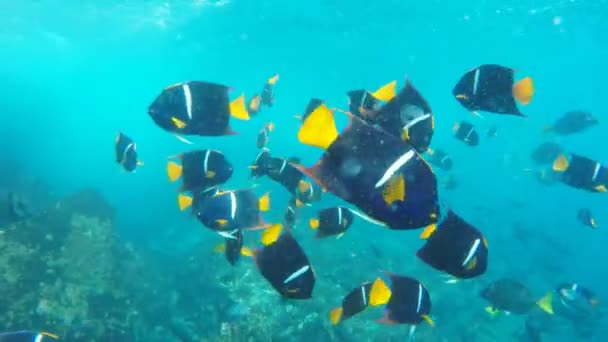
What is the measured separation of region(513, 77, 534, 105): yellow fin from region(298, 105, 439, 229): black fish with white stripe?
1.95 metres

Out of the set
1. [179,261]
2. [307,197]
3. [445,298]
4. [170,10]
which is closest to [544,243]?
[445,298]

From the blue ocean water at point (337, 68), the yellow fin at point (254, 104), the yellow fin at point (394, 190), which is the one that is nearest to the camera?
the yellow fin at point (394, 190)

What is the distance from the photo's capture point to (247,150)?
39438mm

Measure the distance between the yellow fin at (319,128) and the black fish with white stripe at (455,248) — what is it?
1258 mm

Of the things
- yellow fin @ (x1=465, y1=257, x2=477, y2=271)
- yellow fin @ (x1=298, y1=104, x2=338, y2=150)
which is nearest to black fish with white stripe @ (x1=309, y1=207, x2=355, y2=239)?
yellow fin @ (x1=465, y1=257, x2=477, y2=271)

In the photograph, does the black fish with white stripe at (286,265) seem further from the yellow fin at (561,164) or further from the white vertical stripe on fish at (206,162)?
the yellow fin at (561,164)

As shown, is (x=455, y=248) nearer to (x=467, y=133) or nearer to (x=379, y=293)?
(x=379, y=293)

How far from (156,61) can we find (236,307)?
5340 centimetres

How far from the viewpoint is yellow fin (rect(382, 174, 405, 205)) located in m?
1.77

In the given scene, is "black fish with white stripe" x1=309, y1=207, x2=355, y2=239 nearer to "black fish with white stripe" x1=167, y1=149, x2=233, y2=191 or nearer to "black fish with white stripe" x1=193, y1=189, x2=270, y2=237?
"black fish with white stripe" x1=193, y1=189, x2=270, y2=237

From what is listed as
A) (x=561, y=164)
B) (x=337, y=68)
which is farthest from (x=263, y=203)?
(x=337, y=68)

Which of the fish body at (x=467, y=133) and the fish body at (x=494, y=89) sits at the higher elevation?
the fish body at (x=494, y=89)

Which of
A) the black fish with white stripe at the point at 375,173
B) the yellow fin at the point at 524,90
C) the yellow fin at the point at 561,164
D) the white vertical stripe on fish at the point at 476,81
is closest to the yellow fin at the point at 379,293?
the black fish with white stripe at the point at 375,173

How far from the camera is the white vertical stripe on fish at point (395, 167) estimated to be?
5.85 ft
